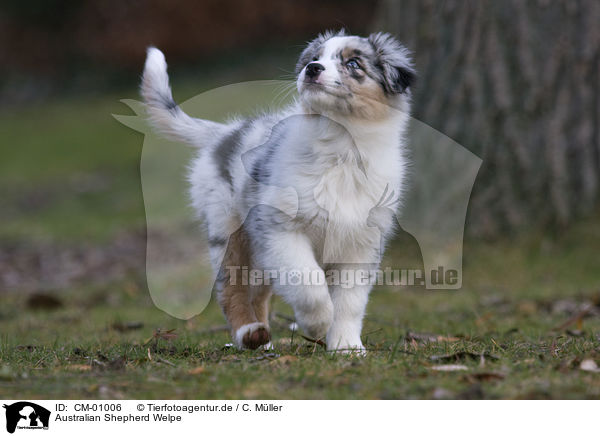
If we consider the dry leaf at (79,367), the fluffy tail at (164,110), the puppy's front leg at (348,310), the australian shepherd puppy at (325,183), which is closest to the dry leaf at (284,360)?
the australian shepherd puppy at (325,183)

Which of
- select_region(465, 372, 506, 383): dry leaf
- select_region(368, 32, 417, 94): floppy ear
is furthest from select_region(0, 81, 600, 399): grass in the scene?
select_region(368, 32, 417, 94): floppy ear

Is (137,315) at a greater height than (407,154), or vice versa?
(407,154)

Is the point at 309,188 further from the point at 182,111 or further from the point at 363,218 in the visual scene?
the point at 182,111

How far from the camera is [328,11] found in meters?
24.2

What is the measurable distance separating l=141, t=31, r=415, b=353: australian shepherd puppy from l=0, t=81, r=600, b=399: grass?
237 mm

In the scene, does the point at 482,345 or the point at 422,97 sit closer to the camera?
the point at 482,345

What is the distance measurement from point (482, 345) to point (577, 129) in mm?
3347

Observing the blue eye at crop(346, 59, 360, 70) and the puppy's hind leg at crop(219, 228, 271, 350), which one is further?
the puppy's hind leg at crop(219, 228, 271, 350)

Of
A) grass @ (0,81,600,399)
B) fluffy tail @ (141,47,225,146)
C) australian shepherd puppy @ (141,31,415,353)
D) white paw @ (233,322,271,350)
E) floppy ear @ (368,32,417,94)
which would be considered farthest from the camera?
fluffy tail @ (141,47,225,146)

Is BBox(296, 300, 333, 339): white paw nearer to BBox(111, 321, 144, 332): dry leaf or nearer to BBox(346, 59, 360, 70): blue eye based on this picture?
BBox(346, 59, 360, 70): blue eye

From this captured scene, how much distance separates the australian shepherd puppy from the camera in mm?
3930

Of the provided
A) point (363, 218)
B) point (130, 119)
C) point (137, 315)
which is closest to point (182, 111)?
point (130, 119)

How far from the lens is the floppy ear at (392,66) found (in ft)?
13.9
